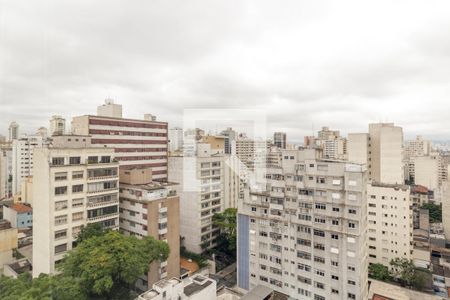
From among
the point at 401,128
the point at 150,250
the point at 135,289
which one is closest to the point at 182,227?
the point at 135,289

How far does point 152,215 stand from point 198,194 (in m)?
2.53

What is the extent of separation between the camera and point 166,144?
11.6 metres

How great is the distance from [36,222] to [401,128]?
491 inches

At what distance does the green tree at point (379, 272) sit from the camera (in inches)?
294

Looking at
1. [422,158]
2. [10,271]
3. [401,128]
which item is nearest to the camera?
[10,271]

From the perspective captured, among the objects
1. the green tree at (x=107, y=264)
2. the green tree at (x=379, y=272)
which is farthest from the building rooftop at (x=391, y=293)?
the green tree at (x=107, y=264)

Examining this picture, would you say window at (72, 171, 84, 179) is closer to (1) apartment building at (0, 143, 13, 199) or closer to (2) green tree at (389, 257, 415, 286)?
(1) apartment building at (0, 143, 13, 199)

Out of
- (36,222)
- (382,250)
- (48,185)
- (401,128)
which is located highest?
(401,128)

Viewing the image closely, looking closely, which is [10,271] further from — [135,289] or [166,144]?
[166,144]

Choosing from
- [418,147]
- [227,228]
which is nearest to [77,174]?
[227,228]

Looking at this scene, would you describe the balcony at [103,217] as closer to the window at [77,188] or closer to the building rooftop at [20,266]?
the window at [77,188]

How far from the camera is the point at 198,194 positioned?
866 centimetres

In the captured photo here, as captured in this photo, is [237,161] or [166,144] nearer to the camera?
[237,161]

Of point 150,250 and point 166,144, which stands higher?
point 166,144
